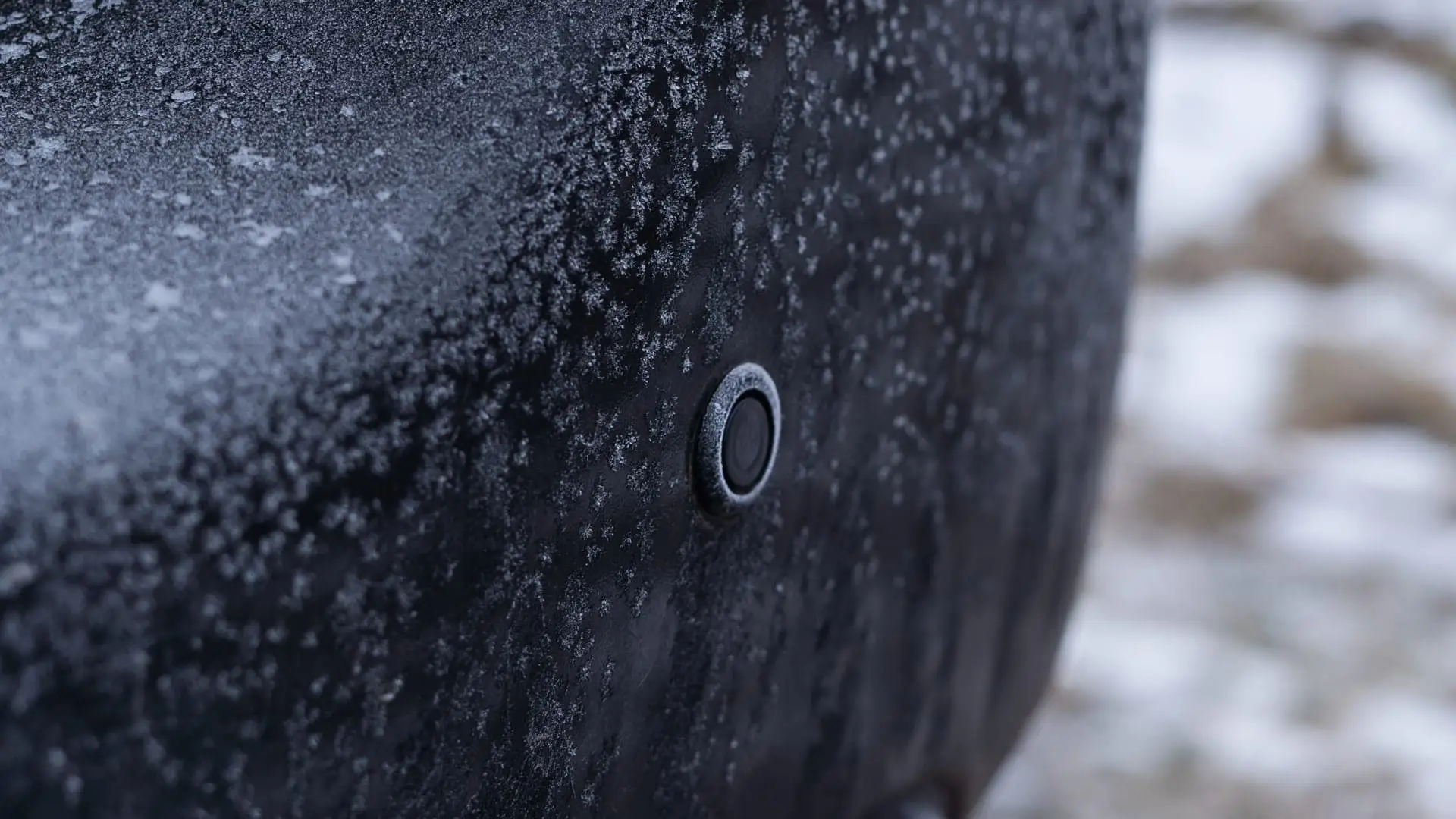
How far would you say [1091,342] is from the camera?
2.34 feet

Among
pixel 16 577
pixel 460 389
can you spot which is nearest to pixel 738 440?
pixel 460 389

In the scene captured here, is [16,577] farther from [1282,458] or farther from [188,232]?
[1282,458]

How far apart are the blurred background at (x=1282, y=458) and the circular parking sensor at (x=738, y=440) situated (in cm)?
118

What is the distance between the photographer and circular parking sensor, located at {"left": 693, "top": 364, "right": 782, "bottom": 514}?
1.46 feet

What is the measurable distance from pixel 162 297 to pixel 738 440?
0.19m

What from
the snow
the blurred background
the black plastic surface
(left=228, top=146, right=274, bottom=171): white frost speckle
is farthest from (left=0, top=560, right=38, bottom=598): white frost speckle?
the snow

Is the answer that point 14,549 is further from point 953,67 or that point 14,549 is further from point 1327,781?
point 1327,781

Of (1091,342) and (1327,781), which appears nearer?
(1091,342)

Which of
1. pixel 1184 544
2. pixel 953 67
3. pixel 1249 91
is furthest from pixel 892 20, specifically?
pixel 1249 91

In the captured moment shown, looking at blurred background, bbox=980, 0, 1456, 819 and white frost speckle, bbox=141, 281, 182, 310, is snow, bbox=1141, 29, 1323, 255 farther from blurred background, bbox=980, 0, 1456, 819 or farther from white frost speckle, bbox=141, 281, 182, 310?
white frost speckle, bbox=141, 281, 182, 310

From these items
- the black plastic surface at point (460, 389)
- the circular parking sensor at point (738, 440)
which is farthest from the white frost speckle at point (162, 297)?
the circular parking sensor at point (738, 440)

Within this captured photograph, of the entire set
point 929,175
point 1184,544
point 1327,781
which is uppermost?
point 1184,544

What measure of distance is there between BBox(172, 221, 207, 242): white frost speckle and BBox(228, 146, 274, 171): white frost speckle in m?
0.02

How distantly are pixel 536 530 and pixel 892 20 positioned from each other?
0.25 m
